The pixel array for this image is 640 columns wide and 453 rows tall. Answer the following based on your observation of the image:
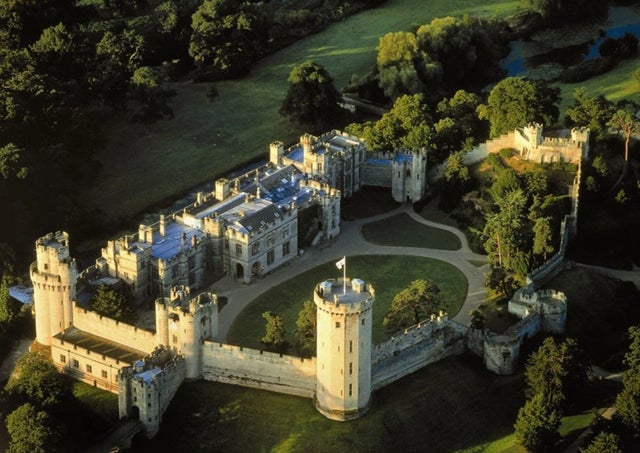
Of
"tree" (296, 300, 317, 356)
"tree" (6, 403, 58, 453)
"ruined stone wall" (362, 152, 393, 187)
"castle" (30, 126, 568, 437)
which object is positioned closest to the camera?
"tree" (6, 403, 58, 453)

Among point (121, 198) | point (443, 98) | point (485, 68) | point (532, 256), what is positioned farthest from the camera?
point (485, 68)

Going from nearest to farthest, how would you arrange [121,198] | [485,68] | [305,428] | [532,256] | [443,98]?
[305,428]
[532,256]
[121,198]
[443,98]
[485,68]

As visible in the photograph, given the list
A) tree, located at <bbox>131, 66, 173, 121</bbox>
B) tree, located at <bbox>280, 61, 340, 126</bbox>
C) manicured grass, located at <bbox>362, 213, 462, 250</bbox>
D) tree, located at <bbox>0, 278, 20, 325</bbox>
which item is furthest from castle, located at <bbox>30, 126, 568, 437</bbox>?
tree, located at <bbox>131, 66, 173, 121</bbox>

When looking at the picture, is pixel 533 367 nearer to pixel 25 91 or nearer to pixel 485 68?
pixel 25 91

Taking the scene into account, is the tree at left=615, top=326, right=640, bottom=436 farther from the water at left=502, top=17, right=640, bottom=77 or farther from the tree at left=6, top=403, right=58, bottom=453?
the water at left=502, top=17, right=640, bottom=77

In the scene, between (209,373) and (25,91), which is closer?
(209,373)

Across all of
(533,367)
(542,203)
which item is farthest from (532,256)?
(533,367)

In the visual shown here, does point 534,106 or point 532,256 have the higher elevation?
point 534,106
